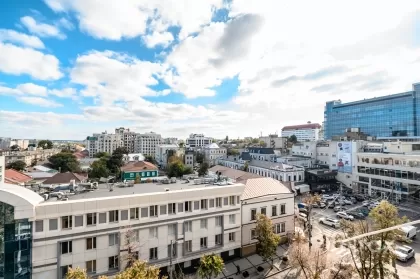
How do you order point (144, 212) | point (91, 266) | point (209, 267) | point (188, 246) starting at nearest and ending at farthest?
point (91, 266) < point (209, 267) < point (144, 212) < point (188, 246)

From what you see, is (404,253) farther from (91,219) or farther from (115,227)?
(91,219)

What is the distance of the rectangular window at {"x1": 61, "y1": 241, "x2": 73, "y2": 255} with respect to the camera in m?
21.4

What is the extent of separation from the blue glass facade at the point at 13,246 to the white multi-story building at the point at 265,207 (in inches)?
865

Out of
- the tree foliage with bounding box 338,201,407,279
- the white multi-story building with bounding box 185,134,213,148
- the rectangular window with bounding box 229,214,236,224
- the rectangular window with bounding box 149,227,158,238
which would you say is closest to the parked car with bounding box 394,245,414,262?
the tree foliage with bounding box 338,201,407,279

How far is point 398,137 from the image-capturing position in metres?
107

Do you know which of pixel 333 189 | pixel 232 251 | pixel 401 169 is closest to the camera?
pixel 232 251

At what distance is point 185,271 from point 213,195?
346 inches

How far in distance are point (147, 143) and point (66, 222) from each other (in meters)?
158

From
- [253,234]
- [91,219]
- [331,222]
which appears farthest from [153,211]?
[331,222]

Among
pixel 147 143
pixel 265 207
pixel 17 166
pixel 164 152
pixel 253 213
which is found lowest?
pixel 253 213

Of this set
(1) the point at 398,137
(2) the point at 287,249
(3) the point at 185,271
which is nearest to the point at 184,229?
(3) the point at 185,271

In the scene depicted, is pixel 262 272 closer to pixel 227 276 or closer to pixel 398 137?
pixel 227 276

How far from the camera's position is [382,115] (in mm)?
114250

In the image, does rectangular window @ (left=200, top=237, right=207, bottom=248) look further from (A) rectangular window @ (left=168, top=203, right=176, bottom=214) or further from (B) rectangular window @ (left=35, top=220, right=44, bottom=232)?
(B) rectangular window @ (left=35, top=220, right=44, bottom=232)
